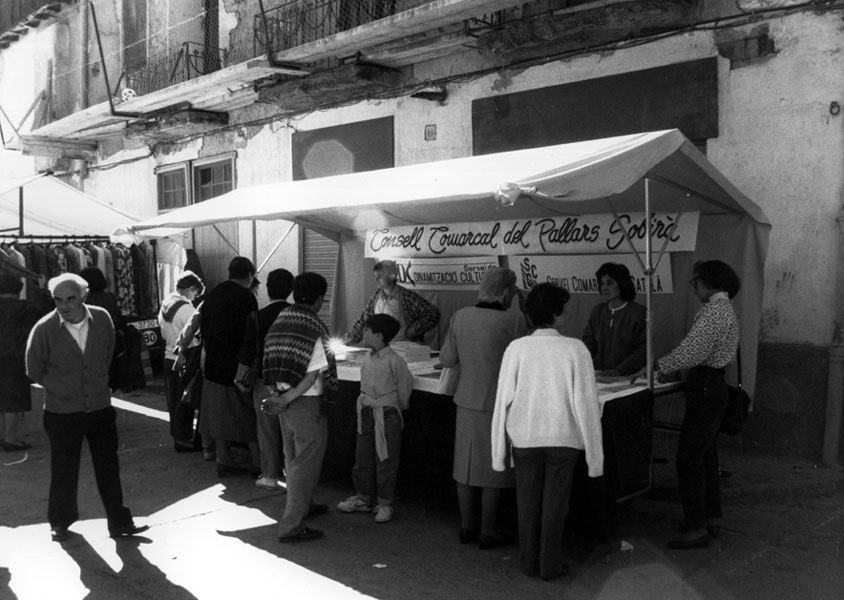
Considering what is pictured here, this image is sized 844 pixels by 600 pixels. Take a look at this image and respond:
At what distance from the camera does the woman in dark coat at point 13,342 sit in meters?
7.80

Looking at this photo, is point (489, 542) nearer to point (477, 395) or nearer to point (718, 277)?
point (477, 395)

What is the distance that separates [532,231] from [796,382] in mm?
2612

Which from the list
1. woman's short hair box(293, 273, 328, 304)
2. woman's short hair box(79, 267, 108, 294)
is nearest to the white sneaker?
woman's short hair box(293, 273, 328, 304)

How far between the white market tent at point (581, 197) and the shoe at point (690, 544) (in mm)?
1625

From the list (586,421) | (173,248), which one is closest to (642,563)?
(586,421)

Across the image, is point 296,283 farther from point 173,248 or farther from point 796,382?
point 173,248

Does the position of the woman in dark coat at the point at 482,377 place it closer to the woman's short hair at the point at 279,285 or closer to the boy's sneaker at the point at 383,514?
the boy's sneaker at the point at 383,514

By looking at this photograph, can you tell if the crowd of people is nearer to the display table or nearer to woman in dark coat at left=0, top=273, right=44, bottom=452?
the display table

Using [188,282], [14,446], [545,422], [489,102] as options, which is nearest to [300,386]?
[545,422]

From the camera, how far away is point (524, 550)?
4.75 m

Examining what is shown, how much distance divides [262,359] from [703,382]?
295 centimetres

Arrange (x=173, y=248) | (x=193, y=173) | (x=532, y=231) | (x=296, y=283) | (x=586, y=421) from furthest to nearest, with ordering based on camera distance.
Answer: (x=193, y=173)
(x=173, y=248)
(x=532, y=231)
(x=296, y=283)
(x=586, y=421)

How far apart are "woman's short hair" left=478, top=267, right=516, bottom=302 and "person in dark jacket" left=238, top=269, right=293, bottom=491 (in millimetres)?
1423

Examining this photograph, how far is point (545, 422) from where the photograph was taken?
4.50m
